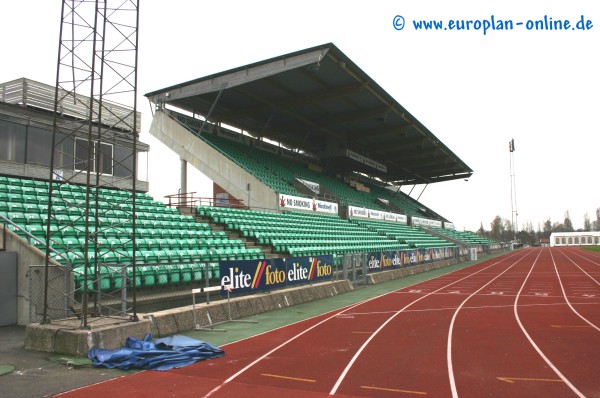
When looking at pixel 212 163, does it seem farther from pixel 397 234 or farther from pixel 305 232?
pixel 397 234

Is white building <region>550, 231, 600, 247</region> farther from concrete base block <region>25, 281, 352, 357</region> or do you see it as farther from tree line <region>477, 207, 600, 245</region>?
concrete base block <region>25, 281, 352, 357</region>

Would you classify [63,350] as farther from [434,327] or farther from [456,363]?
[434,327]

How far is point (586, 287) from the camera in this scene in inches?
750

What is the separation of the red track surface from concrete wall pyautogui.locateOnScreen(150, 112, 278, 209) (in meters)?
15.1

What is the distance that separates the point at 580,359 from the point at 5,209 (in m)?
13.8

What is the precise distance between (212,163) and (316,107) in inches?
371

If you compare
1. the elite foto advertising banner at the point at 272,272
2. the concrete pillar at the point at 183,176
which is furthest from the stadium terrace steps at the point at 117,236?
the concrete pillar at the point at 183,176

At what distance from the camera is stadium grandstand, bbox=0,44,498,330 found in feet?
36.9

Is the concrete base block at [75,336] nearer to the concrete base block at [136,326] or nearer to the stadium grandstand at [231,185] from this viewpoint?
the concrete base block at [136,326]

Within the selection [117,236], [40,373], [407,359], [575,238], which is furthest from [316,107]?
[575,238]

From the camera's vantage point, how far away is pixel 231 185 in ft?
92.7

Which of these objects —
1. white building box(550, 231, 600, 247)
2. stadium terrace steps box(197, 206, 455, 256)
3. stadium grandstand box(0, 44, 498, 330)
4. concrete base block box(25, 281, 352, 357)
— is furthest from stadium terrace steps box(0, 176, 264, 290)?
white building box(550, 231, 600, 247)

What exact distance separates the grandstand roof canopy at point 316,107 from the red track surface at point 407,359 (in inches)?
635

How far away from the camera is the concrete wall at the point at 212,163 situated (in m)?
27.4
